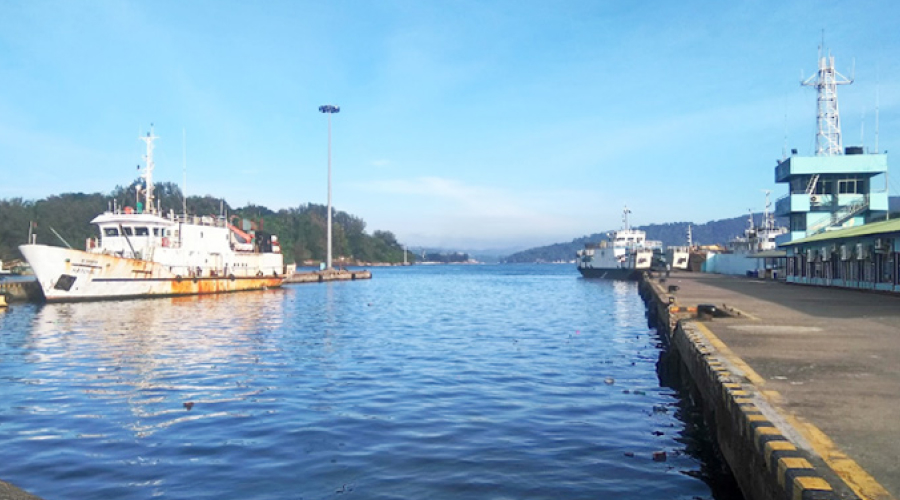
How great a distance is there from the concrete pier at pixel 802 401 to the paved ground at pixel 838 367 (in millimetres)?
16

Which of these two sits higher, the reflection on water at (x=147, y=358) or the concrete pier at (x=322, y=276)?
the concrete pier at (x=322, y=276)

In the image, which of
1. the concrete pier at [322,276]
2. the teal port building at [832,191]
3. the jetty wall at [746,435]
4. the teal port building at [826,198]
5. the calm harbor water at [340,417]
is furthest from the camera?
the concrete pier at [322,276]

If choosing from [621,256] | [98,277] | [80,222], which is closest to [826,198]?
[621,256]

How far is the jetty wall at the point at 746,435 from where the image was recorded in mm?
5543

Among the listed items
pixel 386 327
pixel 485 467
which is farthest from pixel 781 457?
pixel 386 327

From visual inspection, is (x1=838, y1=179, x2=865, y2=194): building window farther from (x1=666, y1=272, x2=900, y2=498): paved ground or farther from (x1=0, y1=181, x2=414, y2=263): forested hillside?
(x1=0, y1=181, x2=414, y2=263): forested hillside

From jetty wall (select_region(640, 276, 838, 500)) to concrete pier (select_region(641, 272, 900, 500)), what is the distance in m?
0.01

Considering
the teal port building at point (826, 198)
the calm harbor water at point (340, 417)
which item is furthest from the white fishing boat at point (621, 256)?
the calm harbor water at point (340, 417)

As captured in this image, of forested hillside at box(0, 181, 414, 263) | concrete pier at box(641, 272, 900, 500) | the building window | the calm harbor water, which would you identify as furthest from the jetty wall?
forested hillside at box(0, 181, 414, 263)

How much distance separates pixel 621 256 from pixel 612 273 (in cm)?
320

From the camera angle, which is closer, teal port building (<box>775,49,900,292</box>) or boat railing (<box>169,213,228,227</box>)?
teal port building (<box>775,49,900,292</box>)

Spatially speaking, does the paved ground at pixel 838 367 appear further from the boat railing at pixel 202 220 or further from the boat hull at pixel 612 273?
the boat hull at pixel 612 273

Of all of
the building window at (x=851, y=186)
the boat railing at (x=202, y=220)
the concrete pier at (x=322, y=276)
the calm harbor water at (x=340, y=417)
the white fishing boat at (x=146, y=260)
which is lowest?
the calm harbor water at (x=340, y=417)

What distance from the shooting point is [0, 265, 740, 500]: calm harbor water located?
9164mm
